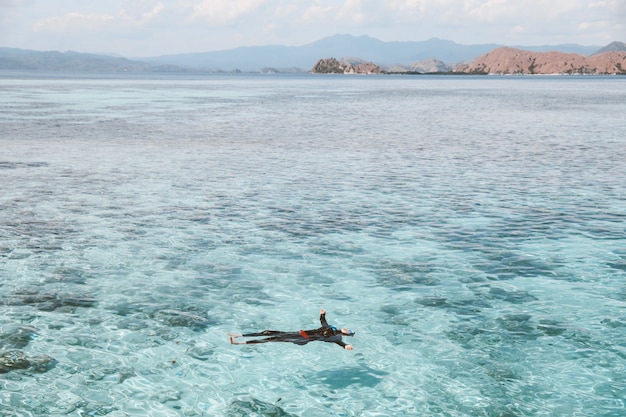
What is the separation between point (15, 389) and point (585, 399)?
37.5 feet

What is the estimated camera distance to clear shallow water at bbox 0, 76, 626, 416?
513 inches

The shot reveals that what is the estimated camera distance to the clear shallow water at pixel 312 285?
13023 millimetres

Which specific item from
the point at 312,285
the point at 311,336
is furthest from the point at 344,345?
the point at 312,285

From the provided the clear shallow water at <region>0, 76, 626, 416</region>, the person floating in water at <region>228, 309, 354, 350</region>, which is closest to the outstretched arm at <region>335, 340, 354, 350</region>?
the person floating in water at <region>228, 309, 354, 350</region>

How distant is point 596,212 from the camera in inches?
1054

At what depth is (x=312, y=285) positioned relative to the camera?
18.9 meters

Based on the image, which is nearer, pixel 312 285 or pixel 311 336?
pixel 311 336

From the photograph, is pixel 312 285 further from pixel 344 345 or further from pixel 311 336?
pixel 344 345

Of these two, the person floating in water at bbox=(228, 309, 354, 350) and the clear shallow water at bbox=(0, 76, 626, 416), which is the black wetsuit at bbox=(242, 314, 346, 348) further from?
the clear shallow water at bbox=(0, 76, 626, 416)

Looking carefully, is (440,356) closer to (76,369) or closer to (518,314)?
(518,314)

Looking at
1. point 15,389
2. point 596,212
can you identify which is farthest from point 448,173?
point 15,389

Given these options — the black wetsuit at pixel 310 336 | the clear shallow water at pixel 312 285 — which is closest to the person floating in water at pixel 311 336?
the black wetsuit at pixel 310 336

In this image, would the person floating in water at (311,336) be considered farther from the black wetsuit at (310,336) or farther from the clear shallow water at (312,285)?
the clear shallow water at (312,285)

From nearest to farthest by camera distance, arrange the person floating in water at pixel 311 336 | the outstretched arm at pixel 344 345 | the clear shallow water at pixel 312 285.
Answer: the clear shallow water at pixel 312 285, the outstretched arm at pixel 344 345, the person floating in water at pixel 311 336
